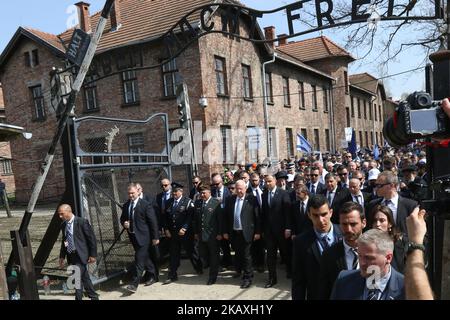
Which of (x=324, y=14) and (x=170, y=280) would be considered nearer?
(x=324, y=14)

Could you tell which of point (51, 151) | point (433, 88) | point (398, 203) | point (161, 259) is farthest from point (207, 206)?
point (433, 88)

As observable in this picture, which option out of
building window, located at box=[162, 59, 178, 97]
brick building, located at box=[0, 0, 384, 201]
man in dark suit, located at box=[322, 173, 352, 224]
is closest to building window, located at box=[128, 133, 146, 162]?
brick building, located at box=[0, 0, 384, 201]

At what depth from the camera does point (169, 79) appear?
17141 mm

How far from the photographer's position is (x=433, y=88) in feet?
9.12

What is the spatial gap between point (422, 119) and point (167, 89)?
15357 mm

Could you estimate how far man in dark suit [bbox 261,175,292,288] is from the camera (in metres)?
6.61

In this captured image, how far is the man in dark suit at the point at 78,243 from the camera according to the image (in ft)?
19.8

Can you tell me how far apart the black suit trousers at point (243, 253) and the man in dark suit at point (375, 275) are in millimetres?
4286

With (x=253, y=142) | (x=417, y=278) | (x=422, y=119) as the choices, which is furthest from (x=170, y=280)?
(x=253, y=142)

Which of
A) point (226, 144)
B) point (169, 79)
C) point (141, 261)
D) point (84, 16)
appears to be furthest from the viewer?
point (84, 16)

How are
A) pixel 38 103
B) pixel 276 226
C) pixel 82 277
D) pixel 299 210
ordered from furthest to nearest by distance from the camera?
pixel 38 103 → pixel 276 226 → pixel 299 210 → pixel 82 277

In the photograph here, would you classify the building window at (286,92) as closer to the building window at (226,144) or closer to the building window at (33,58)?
the building window at (226,144)

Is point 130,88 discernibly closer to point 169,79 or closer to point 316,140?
point 169,79

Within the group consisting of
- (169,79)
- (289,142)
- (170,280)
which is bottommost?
(170,280)
